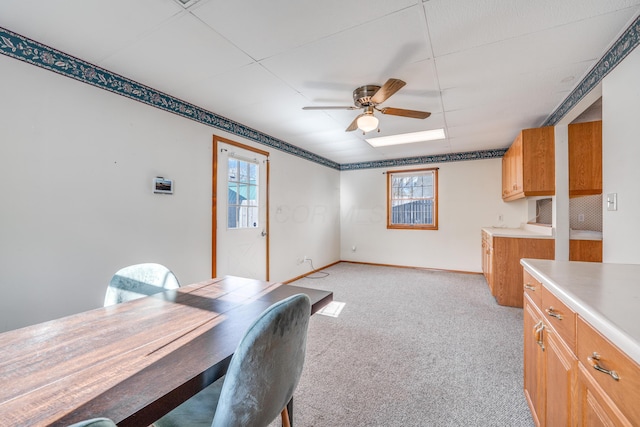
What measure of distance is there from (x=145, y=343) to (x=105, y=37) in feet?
6.72

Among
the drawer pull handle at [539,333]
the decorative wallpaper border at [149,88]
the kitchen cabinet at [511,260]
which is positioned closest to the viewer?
the drawer pull handle at [539,333]

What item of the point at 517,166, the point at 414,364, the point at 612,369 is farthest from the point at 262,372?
the point at 517,166

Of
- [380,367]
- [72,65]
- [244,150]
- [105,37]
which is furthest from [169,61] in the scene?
[380,367]

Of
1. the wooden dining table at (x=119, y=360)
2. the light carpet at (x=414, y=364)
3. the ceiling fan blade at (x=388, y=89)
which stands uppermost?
the ceiling fan blade at (x=388, y=89)

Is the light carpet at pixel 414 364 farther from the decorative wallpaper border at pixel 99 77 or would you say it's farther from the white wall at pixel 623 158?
the decorative wallpaper border at pixel 99 77

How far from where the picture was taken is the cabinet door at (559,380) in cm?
96

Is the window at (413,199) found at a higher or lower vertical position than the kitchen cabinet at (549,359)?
higher

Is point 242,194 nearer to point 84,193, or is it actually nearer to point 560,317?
point 84,193

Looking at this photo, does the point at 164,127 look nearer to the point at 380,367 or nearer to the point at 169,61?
the point at 169,61

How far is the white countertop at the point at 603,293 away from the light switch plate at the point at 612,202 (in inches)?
22.9

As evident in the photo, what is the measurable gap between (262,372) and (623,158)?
2.44 meters

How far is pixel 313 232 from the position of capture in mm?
5336

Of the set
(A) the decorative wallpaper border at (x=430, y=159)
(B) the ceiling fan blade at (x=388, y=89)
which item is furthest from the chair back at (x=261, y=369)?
(A) the decorative wallpaper border at (x=430, y=159)

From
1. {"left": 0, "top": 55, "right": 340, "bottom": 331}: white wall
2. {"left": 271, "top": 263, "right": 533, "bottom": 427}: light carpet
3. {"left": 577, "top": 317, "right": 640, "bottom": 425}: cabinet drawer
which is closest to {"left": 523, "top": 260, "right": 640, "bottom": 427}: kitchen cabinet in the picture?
{"left": 577, "top": 317, "right": 640, "bottom": 425}: cabinet drawer
